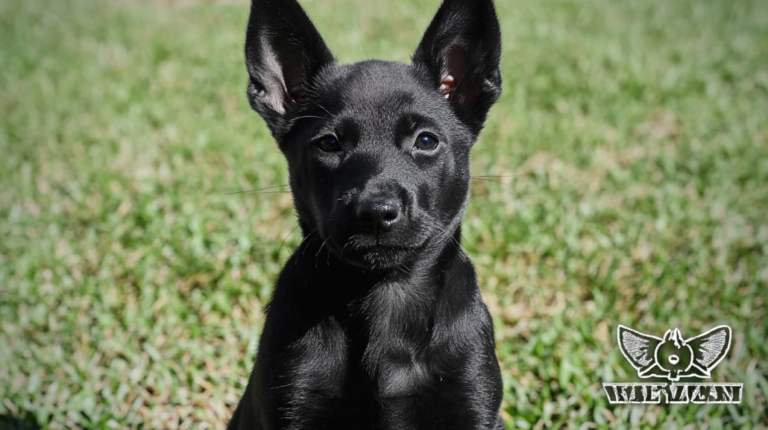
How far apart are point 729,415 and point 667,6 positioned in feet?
33.7

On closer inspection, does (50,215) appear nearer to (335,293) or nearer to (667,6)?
(335,293)

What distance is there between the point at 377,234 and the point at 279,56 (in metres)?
1.09

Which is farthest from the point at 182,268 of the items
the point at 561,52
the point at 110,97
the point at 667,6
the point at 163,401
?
the point at 667,6

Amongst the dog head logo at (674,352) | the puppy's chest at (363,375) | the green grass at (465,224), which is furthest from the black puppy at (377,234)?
the dog head logo at (674,352)

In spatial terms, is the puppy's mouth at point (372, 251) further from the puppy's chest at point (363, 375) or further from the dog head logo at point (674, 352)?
the dog head logo at point (674, 352)

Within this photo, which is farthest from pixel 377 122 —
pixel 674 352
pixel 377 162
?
pixel 674 352

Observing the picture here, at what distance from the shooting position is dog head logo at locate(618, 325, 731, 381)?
4.56 m

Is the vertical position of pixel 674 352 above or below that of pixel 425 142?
below

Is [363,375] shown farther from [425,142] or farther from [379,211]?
[425,142]

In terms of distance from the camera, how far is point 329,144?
304 centimetres

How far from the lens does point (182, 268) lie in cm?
568

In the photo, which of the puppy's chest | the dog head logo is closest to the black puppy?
the puppy's chest

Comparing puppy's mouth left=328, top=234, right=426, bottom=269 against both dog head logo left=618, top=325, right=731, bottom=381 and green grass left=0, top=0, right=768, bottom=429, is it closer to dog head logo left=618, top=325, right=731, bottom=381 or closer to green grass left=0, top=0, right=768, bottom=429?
green grass left=0, top=0, right=768, bottom=429

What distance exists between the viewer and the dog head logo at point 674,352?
15.0ft
